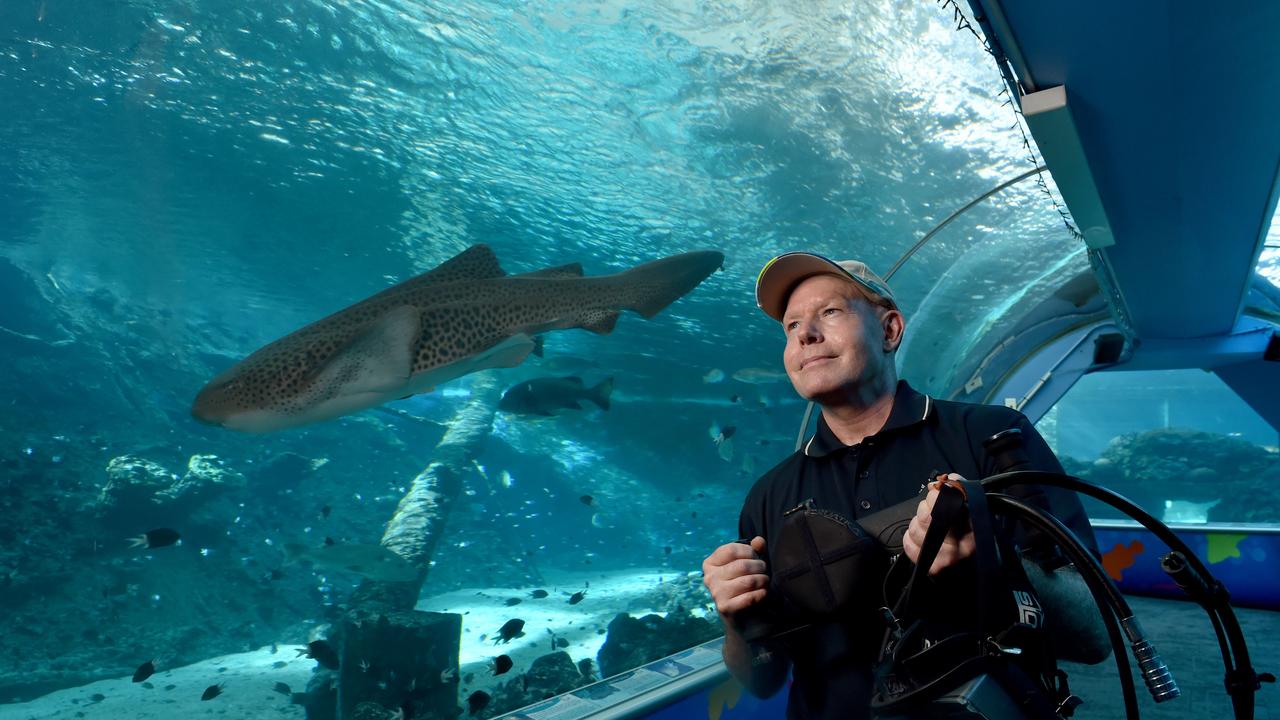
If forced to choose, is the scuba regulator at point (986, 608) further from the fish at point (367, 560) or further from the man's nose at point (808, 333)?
the fish at point (367, 560)

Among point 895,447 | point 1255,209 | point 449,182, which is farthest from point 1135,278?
point 449,182

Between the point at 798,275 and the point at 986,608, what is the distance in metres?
1.32

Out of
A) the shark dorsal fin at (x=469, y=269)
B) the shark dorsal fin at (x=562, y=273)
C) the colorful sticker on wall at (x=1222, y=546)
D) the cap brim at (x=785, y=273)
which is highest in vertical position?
the cap brim at (x=785, y=273)

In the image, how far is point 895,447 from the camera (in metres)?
1.86

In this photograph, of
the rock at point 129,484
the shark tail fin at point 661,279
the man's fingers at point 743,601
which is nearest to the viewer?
the man's fingers at point 743,601

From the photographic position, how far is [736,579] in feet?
4.80

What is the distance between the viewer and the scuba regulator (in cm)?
95

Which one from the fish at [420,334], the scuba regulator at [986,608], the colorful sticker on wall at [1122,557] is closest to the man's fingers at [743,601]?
the scuba regulator at [986,608]

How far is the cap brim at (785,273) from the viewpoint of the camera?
6.54 ft

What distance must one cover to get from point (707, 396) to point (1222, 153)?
22.1 m

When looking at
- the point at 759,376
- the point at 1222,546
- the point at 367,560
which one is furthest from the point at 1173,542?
the point at 759,376

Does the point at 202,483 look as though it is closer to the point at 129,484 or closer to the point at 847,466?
the point at 129,484

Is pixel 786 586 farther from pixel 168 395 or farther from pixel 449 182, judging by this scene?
pixel 168 395

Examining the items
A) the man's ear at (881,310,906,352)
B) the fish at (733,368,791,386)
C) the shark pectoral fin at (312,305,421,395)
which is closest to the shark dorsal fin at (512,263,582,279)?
the shark pectoral fin at (312,305,421,395)
